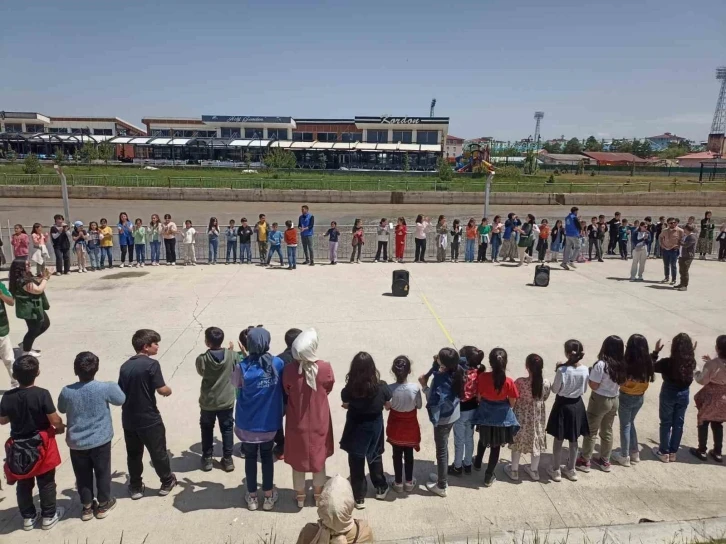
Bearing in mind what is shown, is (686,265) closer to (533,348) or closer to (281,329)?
(533,348)

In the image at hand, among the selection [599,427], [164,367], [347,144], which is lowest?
[164,367]

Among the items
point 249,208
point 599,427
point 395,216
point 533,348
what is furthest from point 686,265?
point 249,208

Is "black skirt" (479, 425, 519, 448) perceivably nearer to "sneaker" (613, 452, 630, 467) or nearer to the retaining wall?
"sneaker" (613, 452, 630, 467)

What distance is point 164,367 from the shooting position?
8320 millimetres

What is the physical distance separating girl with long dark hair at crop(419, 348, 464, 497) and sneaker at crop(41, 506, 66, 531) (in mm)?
3303

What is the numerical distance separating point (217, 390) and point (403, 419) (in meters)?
1.84

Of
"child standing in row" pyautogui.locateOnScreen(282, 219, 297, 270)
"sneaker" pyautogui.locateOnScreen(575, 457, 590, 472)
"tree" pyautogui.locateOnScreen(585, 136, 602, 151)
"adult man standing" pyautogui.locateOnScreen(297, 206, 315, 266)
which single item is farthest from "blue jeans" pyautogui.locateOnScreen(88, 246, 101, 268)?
"tree" pyautogui.locateOnScreen(585, 136, 602, 151)

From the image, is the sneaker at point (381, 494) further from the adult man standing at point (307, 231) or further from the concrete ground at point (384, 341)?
the adult man standing at point (307, 231)

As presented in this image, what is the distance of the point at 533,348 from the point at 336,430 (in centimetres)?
442

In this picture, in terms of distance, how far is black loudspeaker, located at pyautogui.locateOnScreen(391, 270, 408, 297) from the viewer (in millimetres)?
12594

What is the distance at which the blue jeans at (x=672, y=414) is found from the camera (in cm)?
559

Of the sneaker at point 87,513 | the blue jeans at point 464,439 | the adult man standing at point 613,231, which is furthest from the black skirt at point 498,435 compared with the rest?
the adult man standing at point 613,231

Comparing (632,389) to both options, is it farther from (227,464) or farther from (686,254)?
(686,254)

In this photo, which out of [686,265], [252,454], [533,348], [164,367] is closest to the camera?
[252,454]
